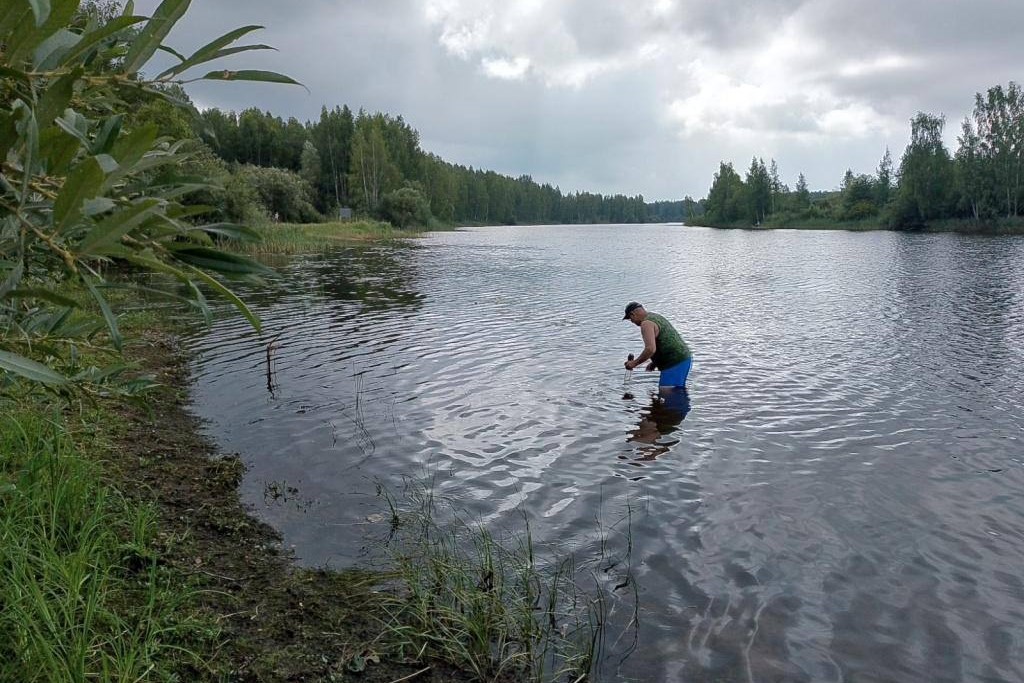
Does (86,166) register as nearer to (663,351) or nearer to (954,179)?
(663,351)

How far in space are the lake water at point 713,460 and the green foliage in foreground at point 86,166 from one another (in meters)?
4.67

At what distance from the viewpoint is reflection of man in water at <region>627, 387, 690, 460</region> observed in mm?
10008

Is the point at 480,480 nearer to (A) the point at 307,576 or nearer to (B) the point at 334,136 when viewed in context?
(A) the point at 307,576

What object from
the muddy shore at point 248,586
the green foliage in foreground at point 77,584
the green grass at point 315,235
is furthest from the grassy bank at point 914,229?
the green foliage in foreground at point 77,584

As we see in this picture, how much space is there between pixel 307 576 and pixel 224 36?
214 inches

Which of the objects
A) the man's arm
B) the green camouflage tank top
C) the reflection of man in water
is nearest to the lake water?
the reflection of man in water

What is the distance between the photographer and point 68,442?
6.66 metres

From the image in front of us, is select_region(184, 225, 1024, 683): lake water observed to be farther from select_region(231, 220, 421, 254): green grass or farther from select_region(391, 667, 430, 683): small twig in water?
select_region(231, 220, 421, 254): green grass

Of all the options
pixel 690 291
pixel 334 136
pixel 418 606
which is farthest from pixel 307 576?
pixel 334 136

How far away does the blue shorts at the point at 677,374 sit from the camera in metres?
12.9

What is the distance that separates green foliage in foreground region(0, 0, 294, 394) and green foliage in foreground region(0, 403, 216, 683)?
2.19m

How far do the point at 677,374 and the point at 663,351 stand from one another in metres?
0.52

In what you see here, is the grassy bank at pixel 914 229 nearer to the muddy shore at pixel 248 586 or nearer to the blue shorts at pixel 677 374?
the blue shorts at pixel 677 374

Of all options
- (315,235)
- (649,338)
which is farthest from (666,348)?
(315,235)
